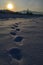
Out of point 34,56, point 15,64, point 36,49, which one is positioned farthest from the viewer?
point 36,49

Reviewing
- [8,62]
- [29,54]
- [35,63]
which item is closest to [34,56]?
[29,54]

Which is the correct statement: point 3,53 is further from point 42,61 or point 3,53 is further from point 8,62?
point 42,61

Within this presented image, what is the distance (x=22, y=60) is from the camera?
2.00 m

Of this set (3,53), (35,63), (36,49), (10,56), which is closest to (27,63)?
(35,63)

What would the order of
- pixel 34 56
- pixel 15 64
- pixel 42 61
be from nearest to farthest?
1. pixel 15 64
2. pixel 42 61
3. pixel 34 56

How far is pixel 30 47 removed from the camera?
2568 mm

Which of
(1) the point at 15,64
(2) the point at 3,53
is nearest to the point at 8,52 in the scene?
(2) the point at 3,53

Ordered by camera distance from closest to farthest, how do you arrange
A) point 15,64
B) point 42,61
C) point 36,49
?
point 15,64, point 42,61, point 36,49

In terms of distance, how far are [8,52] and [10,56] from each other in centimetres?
14

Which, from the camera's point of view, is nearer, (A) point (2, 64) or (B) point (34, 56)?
(A) point (2, 64)

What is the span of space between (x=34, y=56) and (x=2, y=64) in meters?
0.45

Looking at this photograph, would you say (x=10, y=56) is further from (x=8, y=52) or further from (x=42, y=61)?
(x=42, y=61)

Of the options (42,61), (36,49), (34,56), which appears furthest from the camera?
(36,49)

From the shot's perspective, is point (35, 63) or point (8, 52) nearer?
point (35, 63)
